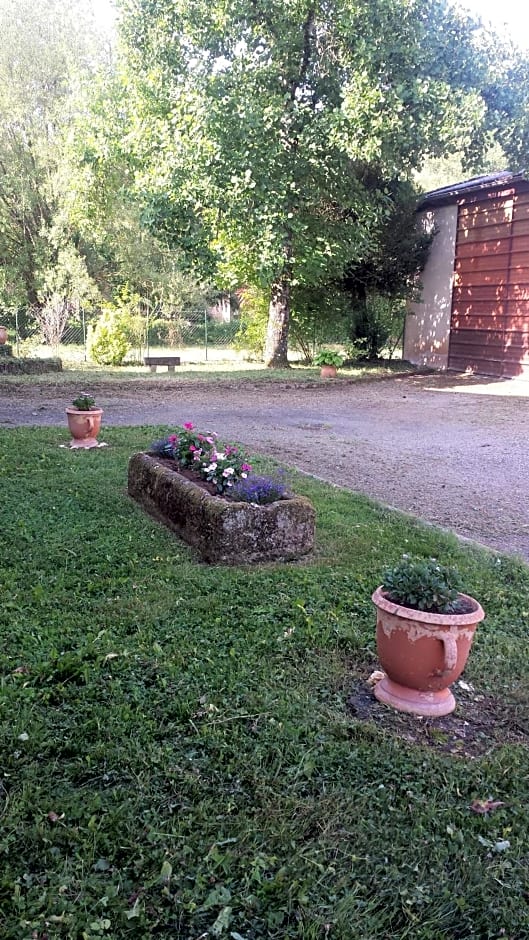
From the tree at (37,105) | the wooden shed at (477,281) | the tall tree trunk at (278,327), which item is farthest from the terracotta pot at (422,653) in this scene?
the tree at (37,105)

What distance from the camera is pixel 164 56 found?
1431cm

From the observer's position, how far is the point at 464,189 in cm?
1666

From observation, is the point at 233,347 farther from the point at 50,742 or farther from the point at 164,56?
the point at 50,742

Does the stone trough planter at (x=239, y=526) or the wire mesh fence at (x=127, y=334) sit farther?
the wire mesh fence at (x=127, y=334)

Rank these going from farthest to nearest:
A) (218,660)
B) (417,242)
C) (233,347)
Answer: (233,347), (417,242), (218,660)

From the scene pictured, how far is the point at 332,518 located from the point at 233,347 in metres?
15.4

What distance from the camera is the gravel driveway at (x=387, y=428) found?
19.3 feet

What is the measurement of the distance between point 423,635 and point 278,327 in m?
14.8

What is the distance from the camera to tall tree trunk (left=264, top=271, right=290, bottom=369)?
1647cm

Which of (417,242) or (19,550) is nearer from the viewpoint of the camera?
(19,550)

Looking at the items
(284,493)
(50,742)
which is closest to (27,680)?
(50,742)

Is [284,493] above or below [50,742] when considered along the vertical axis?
above

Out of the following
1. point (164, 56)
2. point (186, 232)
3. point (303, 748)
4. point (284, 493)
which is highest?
point (164, 56)

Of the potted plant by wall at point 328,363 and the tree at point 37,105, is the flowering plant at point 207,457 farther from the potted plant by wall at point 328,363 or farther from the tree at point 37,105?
the tree at point 37,105
